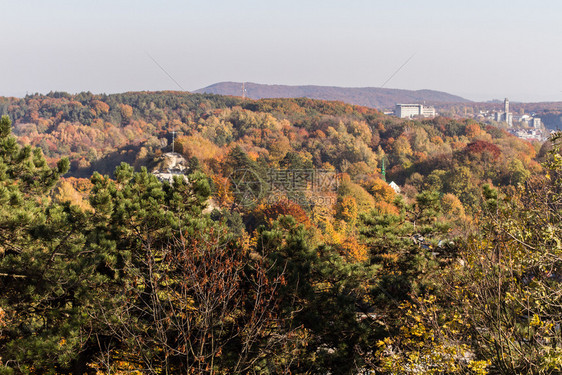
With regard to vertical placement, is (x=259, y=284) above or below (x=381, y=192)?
above

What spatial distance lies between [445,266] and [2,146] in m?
9.25

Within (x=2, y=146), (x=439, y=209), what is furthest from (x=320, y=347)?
(x=2, y=146)

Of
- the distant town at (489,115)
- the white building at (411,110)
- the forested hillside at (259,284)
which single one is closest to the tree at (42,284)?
the forested hillside at (259,284)

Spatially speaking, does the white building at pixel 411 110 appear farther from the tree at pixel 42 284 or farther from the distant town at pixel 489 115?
the tree at pixel 42 284

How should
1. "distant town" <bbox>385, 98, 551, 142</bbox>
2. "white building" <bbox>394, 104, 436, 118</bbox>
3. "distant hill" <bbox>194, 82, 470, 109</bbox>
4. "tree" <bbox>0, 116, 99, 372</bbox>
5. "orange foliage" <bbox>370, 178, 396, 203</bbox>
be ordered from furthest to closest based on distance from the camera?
"distant hill" <bbox>194, 82, 470, 109</bbox> < "white building" <bbox>394, 104, 436, 118</bbox> < "distant town" <bbox>385, 98, 551, 142</bbox> < "orange foliage" <bbox>370, 178, 396, 203</bbox> < "tree" <bbox>0, 116, 99, 372</bbox>

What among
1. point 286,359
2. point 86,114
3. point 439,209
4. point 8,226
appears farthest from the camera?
point 86,114

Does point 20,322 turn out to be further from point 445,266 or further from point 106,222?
point 445,266

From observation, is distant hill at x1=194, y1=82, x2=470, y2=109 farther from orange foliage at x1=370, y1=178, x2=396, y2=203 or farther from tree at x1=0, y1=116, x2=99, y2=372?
tree at x1=0, y1=116, x2=99, y2=372

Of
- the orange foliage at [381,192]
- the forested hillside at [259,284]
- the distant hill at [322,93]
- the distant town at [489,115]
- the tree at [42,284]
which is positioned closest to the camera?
the forested hillside at [259,284]

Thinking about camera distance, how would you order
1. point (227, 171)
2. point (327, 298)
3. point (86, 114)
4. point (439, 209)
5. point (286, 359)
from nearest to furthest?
1. point (286, 359)
2. point (327, 298)
3. point (439, 209)
4. point (227, 171)
5. point (86, 114)

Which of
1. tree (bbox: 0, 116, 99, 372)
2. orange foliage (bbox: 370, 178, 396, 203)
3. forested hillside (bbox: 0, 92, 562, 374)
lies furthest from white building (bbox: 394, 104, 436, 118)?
tree (bbox: 0, 116, 99, 372)

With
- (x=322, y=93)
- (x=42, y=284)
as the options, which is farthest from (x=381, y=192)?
(x=322, y=93)

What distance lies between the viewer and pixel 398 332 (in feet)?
28.3

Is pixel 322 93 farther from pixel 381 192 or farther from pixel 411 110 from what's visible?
pixel 381 192
